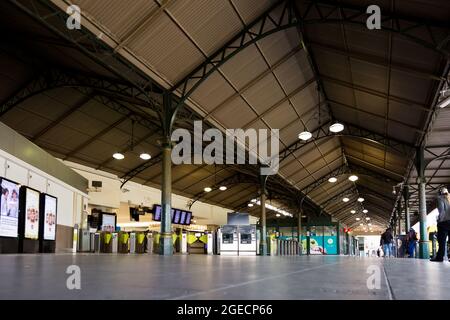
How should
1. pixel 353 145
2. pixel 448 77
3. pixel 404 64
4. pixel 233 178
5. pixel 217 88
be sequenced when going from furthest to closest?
pixel 233 178 < pixel 353 145 < pixel 217 88 < pixel 404 64 < pixel 448 77

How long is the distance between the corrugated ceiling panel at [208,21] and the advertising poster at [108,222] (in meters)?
15.7

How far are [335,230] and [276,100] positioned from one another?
2921 centimetres

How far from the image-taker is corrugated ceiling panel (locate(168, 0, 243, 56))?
13.1 m

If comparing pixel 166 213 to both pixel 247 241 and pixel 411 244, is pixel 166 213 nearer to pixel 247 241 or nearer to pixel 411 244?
pixel 247 241

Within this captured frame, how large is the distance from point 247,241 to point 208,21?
15564mm

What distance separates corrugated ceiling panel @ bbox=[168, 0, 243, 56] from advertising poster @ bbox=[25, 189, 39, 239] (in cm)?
792

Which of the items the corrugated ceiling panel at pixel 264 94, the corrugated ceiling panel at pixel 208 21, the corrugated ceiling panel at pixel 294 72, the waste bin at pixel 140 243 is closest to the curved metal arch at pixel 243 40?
the corrugated ceiling panel at pixel 208 21

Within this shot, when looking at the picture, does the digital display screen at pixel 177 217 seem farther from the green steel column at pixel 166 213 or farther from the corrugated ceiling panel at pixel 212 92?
the green steel column at pixel 166 213

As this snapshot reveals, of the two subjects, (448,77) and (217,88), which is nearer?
(448,77)

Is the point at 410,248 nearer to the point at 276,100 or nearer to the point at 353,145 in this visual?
the point at 353,145

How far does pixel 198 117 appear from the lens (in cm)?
1981

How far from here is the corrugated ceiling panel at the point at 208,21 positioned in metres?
13.1

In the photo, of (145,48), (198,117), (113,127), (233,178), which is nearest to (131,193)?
(113,127)

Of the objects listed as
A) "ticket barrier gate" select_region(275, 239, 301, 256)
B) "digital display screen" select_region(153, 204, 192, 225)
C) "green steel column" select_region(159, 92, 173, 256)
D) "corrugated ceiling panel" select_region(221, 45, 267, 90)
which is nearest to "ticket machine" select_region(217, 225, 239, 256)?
"digital display screen" select_region(153, 204, 192, 225)
